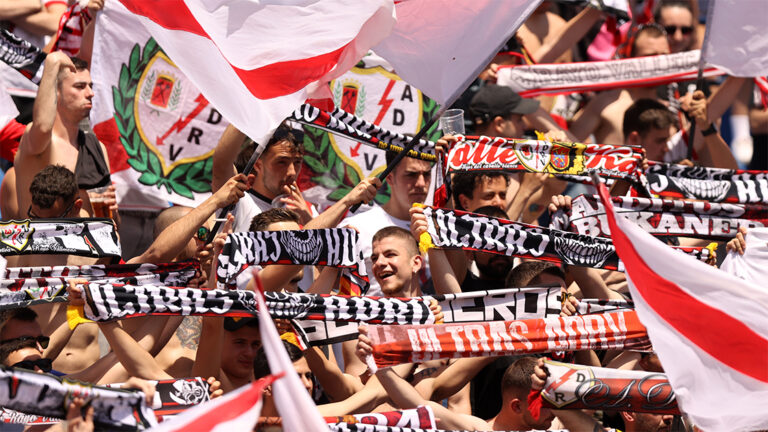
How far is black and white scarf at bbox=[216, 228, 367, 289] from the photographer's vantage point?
6.36 m

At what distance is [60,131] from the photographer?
24.9 feet

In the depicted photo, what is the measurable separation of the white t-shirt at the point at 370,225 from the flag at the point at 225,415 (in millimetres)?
2823

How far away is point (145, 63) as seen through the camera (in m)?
8.14

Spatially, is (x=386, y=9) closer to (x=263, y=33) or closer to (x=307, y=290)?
(x=263, y=33)

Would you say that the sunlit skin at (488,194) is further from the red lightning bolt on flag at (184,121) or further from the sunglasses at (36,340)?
the sunglasses at (36,340)

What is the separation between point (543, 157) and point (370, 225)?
3.73ft

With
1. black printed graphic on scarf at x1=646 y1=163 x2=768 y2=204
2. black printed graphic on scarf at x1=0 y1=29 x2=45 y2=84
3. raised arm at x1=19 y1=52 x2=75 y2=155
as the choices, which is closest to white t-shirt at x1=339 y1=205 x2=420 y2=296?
black printed graphic on scarf at x1=646 y1=163 x2=768 y2=204

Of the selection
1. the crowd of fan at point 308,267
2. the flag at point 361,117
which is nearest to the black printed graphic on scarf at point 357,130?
the crowd of fan at point 308,267

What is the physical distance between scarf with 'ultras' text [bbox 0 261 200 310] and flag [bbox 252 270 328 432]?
80.5 inches

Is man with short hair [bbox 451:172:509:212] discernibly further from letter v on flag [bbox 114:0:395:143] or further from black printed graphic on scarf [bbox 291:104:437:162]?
letter v on flag [bbox 114:0:395:143]

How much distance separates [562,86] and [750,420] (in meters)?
4.23

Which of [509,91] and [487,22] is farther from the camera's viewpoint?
[509,91]

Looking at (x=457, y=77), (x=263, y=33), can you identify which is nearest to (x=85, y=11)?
(x=263, y=33)

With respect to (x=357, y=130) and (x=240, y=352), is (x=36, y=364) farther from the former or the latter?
(x=357, y=130)
